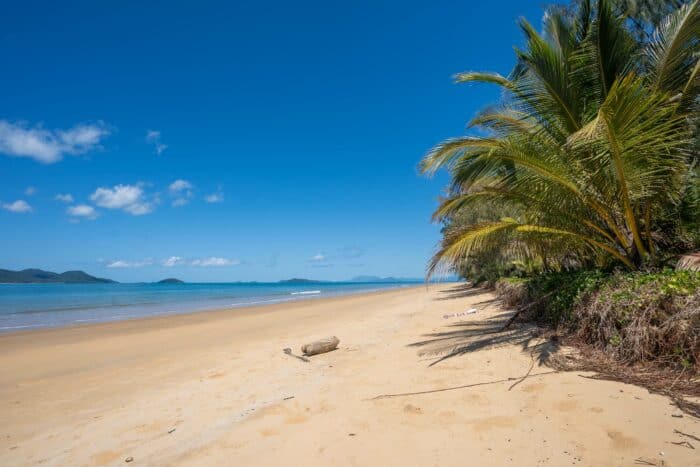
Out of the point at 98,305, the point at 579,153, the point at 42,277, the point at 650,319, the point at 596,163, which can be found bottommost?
the point at 98,305

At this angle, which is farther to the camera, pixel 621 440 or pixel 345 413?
pixel 345 413

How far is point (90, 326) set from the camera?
13875 mm

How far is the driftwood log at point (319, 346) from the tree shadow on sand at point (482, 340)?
1490 mm

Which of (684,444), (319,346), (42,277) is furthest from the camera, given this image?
(42,277)

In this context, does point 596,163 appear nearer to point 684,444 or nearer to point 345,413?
Answer: point 684,444

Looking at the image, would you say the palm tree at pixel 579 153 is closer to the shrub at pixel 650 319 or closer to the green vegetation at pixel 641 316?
the green vegetation at pixel 641 316

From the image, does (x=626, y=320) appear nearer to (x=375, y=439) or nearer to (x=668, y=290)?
(x=668, y=290)

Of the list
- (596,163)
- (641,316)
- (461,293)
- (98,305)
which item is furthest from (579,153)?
(98,305)

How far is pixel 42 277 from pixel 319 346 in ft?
614

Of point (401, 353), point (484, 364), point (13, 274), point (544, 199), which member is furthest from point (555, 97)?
point (13, 274)

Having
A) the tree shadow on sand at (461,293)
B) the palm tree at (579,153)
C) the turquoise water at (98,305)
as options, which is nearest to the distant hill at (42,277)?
the turquoise water at (98,305)

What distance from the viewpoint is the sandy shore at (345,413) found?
276cm

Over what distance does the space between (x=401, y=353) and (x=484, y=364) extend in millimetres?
1544

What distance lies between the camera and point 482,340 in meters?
6.14
